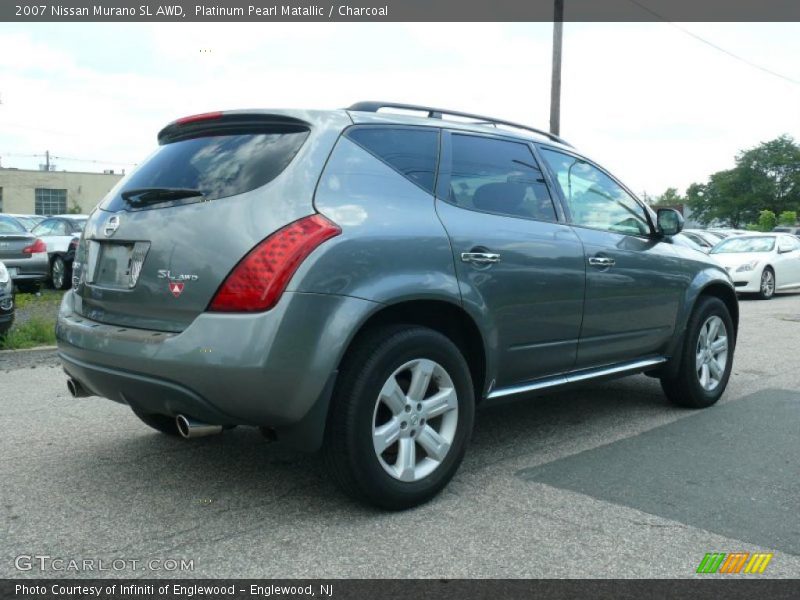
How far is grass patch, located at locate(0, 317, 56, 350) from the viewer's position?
7953 millimetres

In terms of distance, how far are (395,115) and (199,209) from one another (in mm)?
1134

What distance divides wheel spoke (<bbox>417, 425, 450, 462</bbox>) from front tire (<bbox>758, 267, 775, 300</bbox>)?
1427 centimetres

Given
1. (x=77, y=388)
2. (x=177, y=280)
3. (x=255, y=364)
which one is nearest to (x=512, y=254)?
(x=255, y=364)

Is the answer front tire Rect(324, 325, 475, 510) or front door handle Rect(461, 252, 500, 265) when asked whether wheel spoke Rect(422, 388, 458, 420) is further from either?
front door handle Rect(461, 252, 500, 265)

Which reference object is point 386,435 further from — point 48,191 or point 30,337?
point 48,191

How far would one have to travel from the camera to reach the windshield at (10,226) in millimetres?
14195

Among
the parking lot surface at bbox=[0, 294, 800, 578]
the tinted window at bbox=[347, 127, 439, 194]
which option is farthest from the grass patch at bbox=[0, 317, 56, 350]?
the tinted window at bbox=[347, 127, 439, 194]

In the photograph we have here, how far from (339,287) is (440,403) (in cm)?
78

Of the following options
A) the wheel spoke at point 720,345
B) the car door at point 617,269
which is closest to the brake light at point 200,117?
the car door at point 617,269

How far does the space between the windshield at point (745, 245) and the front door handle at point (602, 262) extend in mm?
13602

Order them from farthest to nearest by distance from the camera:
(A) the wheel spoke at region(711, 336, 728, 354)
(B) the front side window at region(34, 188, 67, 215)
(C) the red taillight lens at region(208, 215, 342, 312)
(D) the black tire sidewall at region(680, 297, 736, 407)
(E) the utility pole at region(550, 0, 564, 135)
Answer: (B) the front side window at region(34, 188, 67, 215), (E) the utility pole at region(550, 0, 564, 135), (A) the wheel spoke at region(711, 336, 728, 354), (D) the black tire sidewall at region(680, 297, 736, 407), (C) the red taillight lens at region(208, 215, 342, 312)

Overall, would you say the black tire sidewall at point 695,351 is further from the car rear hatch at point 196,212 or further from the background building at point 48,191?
the background building at point 48,191

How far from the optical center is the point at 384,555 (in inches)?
122
